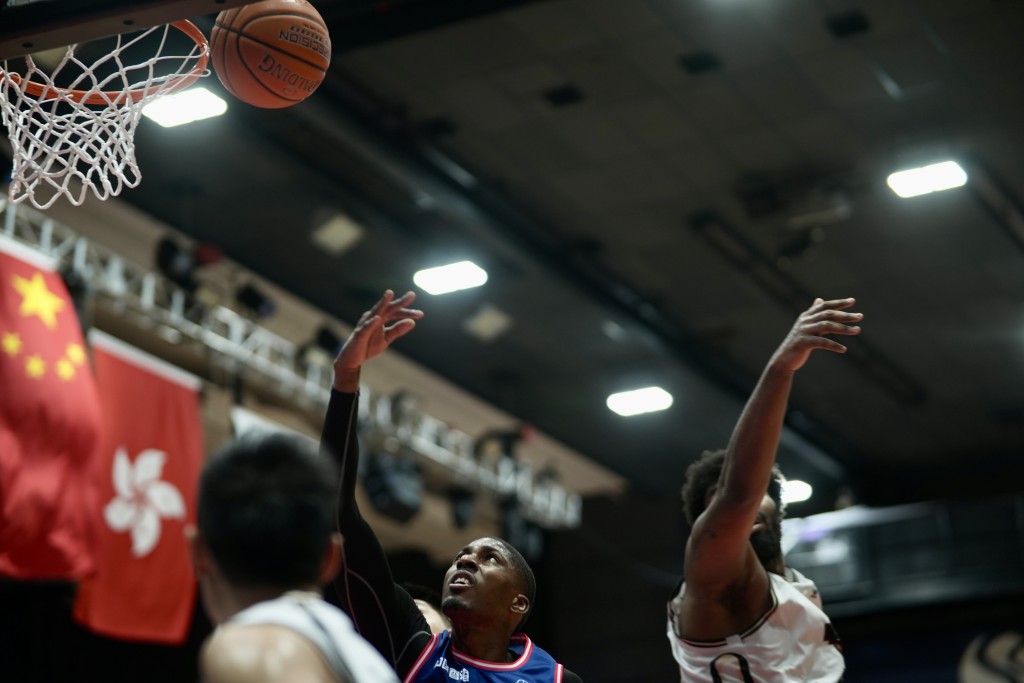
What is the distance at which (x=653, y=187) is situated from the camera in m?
9.84

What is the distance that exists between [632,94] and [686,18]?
0.84 m

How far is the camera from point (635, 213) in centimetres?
1019

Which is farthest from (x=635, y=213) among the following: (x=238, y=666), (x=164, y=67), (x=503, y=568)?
(x=238, y=666)

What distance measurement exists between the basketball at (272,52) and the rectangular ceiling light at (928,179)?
622 cm

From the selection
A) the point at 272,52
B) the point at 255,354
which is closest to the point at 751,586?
the point at 272,52

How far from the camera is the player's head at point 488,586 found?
138 inches

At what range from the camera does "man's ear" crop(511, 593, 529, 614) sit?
3562 mm

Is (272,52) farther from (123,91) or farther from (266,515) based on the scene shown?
(266,515)

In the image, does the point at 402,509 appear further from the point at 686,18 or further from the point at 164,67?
the point at 164,67

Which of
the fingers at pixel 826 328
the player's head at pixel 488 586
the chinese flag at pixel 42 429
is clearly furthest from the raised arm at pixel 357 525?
the chinese flag at pixel 42 429

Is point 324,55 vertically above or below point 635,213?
below

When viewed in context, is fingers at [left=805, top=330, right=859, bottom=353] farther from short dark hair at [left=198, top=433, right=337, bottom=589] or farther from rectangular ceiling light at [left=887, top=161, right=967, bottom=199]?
rectangular ceiling light at [left=887, top=161, right=967, bottom=199]

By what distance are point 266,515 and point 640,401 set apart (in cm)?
1146

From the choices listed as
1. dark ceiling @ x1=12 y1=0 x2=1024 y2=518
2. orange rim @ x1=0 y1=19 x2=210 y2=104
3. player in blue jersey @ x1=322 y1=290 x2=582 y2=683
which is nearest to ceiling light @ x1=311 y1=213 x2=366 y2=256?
dark ceiling @ x1=12 y1=0 x2=1024 y2=518
